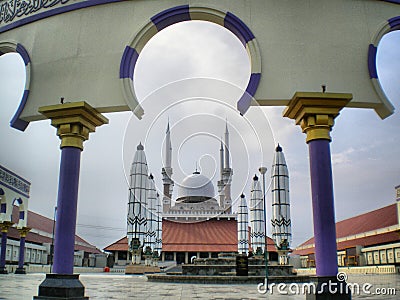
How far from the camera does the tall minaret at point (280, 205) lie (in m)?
24.6

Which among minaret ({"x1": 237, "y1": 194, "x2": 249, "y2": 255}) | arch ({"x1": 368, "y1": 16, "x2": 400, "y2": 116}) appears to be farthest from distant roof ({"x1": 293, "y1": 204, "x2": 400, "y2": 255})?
arch ({"x1": 368, "y1": 16, "x2": 400, "y2": 116})

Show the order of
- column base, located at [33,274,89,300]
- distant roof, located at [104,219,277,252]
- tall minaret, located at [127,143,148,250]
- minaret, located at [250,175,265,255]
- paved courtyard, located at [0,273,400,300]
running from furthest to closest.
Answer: distant roof, located at [104,219,277,252] < minaret, located at [250,175,265,255] < tall minaret, located at [127,143,148,250] < paved courtyard, located at [0,273,400,300] < column base, located at [33,274,89,300]

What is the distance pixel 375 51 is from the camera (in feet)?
22.0

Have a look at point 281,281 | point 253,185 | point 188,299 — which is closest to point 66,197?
point 188,299

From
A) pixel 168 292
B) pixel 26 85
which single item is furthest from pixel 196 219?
pixel 26 85

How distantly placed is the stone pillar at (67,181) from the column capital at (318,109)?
3325 mm

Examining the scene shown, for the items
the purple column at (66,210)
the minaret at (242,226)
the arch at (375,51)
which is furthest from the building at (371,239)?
the purple column at (66,210)

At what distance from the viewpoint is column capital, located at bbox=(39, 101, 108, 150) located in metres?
6.69

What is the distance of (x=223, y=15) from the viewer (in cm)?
673

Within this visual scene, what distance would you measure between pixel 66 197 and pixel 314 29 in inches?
191

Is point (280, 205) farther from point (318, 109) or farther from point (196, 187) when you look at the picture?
point (318, 109)

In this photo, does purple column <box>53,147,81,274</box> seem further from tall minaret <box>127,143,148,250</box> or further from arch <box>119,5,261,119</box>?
tall minaret <box>127,143,148,250</box>

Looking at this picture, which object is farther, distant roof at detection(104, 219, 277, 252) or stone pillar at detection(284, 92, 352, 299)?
distant roof at detection(104, 219, 277, 252)

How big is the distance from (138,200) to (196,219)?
14208 mm
